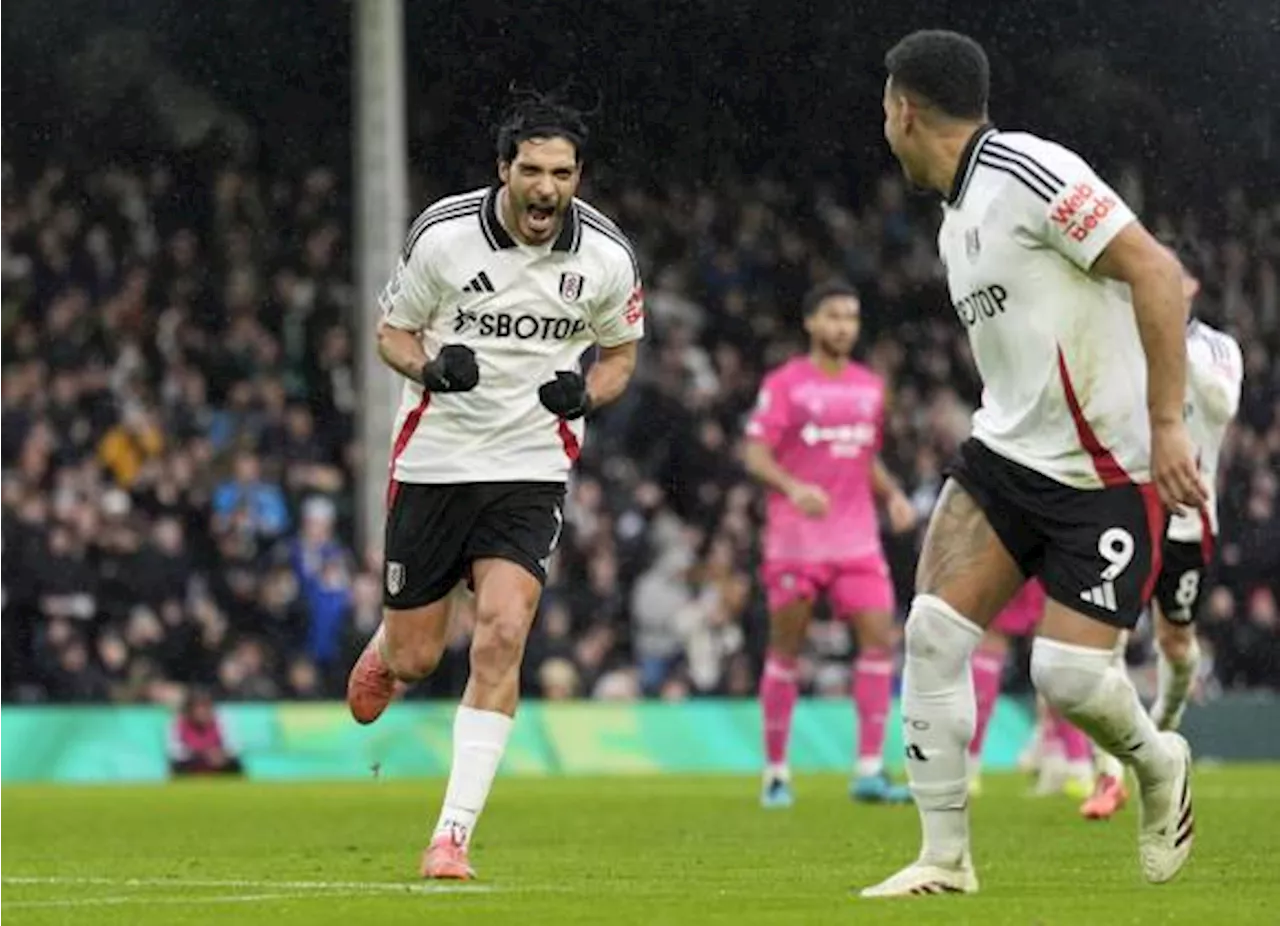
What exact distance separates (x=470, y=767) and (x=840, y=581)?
22.7 feet

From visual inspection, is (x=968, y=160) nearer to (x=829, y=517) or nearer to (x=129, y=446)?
(x=829, y=517)

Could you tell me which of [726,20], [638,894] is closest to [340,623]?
[726,20]

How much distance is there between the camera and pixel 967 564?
28.9 ft

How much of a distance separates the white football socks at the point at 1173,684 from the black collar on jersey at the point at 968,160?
5.57 meters

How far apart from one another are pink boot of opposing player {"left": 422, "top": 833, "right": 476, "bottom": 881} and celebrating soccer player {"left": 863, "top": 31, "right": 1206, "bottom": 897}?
4.63 feet

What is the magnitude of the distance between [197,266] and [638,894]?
69.9ft

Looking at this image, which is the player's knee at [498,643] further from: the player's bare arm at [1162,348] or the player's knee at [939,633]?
the player's bare arm at [1162,348]

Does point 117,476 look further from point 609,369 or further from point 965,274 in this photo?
point 965,274

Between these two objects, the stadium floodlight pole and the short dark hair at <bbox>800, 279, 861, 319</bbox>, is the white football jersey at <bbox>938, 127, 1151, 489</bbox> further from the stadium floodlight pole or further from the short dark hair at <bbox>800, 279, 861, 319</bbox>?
the stadium floodlight pole

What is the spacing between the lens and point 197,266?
2969 centimetres

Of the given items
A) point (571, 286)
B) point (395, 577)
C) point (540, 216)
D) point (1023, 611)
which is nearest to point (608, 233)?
point (571, 286)

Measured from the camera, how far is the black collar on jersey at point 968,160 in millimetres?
8664

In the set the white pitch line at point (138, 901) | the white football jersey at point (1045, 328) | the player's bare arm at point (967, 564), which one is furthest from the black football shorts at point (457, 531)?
the white football jersey at point (1045, 328)

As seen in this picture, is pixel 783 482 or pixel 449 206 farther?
pixel 783 482
